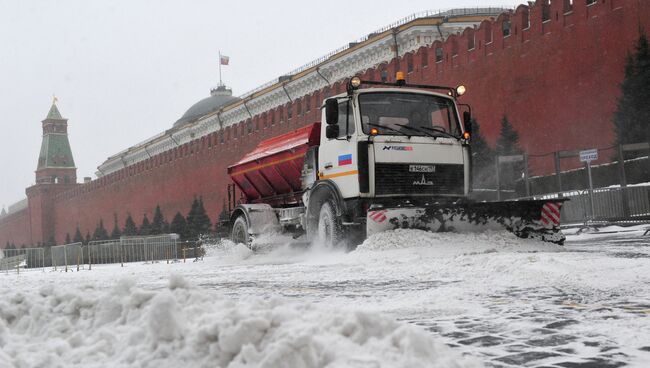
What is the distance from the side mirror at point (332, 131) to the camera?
981cm

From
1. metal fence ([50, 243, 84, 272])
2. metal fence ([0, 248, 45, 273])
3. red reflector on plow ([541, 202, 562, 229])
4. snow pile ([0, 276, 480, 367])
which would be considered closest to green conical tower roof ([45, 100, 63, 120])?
metal fence ([0, 248, 45, 273])

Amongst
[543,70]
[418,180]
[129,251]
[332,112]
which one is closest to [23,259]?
[129,251]

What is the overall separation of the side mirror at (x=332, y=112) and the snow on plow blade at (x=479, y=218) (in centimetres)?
148

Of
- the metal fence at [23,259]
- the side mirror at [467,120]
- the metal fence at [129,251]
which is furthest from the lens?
the metal fence at [23,259]

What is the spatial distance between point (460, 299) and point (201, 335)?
2.50m

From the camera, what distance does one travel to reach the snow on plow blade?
9172mm

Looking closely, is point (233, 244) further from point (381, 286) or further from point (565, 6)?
point (565, 6)

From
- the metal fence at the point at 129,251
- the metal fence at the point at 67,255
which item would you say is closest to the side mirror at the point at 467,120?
the metal fence at the point at 129,251

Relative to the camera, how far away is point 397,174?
9734mm

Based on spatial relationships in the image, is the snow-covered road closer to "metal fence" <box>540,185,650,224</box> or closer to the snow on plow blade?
the snow on plow blade

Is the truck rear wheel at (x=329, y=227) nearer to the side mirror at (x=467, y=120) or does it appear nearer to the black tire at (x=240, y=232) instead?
the side mirror at (x=467, y=120)

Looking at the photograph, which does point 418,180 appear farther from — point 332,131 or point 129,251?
point 129,251

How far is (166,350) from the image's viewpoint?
8.73 ft

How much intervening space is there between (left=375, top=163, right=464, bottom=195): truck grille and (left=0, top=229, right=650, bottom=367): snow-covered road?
91 cm
